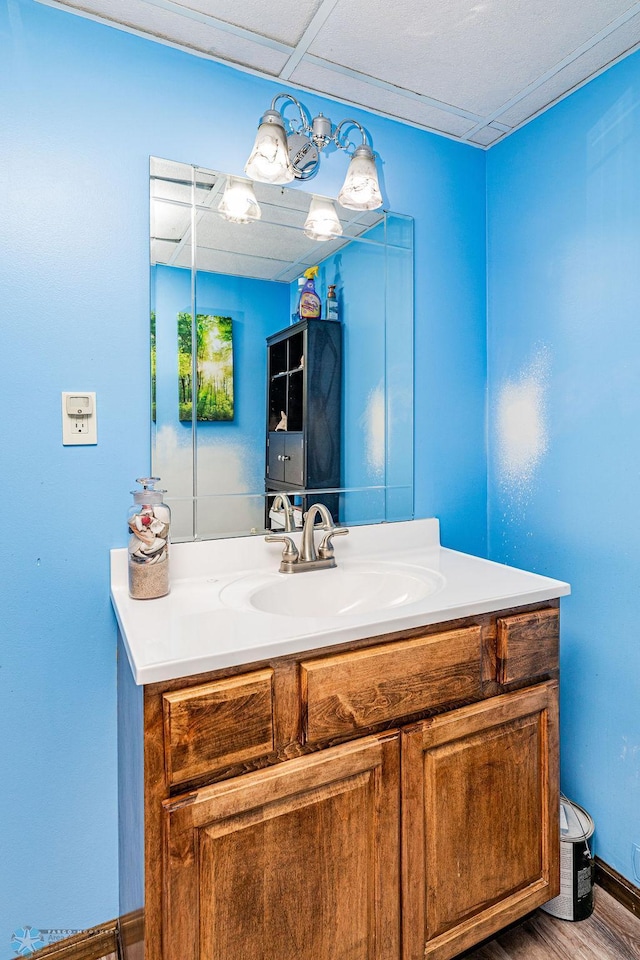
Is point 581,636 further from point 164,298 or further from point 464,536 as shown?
point 164,298

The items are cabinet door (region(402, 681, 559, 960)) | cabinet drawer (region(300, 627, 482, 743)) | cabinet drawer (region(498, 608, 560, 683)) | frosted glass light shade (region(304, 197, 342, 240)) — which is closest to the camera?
cabinet drawer (region(300, 627, 482, 743))

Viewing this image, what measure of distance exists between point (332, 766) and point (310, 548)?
572 mm

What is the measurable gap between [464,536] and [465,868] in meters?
0.96

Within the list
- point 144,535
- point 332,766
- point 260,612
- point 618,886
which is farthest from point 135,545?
point 618,886

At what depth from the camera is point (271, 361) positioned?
4.91 ft

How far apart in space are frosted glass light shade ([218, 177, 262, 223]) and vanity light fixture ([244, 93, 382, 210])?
1.4 inches

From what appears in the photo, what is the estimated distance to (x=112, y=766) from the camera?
1.34m

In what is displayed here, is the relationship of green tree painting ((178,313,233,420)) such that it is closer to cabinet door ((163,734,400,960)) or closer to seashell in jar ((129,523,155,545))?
seashell in jar ((129,523,155,545))

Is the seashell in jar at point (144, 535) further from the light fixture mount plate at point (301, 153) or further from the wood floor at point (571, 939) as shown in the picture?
the wood floor at point (571, 939)

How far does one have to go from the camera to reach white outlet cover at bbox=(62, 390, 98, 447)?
1279 millimetres

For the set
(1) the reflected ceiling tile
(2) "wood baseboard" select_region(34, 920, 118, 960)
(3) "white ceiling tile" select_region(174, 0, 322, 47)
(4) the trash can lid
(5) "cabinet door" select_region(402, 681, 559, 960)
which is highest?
(3) "white ceiling tile" select_region(174, 0, 322, 47)

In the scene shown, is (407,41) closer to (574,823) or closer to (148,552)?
(148,552)

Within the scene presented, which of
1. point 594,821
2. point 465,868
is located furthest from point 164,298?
point 594,821

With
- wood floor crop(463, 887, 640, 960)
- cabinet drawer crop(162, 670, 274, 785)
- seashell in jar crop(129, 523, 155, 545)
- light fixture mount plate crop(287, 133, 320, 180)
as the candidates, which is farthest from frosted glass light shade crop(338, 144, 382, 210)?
wood floor crop(463, 887, 640, 960)
